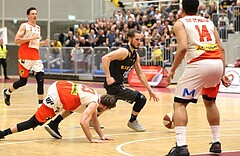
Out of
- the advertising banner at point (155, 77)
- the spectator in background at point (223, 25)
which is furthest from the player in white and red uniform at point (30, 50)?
the spectator in background at point (223, 25)

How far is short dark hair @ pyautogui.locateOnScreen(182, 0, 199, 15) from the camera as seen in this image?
25.6ft

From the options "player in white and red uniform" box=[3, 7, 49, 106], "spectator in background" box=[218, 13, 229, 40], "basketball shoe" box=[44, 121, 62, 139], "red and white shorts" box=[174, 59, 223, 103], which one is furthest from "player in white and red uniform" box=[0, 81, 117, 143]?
"spectator in background" box=[218, 13, 229, 40]

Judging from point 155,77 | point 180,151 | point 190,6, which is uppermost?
point 190,6

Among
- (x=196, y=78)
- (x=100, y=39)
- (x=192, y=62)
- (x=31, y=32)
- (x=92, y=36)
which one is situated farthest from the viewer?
(x=92, y=36)

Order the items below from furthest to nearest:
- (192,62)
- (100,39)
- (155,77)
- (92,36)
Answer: (92,36) < (100,39) < (155,77) < (192,62)

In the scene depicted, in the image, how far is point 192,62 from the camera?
307 inches

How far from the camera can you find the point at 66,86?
30.4 ft

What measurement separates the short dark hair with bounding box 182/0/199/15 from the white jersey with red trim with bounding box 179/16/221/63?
0.09 m

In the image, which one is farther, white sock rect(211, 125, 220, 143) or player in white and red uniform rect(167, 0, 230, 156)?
white sock rect(211, 125, 220, 143)

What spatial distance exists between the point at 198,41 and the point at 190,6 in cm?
48

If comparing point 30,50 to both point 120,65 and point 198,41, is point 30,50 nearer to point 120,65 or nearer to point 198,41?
point 120,65

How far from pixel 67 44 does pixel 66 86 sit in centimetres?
2054

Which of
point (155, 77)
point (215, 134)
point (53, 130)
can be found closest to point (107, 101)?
point (53, 130)

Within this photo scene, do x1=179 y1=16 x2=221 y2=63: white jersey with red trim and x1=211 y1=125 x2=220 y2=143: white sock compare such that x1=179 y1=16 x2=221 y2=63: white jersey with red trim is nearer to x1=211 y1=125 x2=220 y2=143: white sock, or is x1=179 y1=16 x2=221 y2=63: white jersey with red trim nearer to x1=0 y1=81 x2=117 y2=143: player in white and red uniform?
x1=211 y1=125 x2=220 y2=143: white sock
